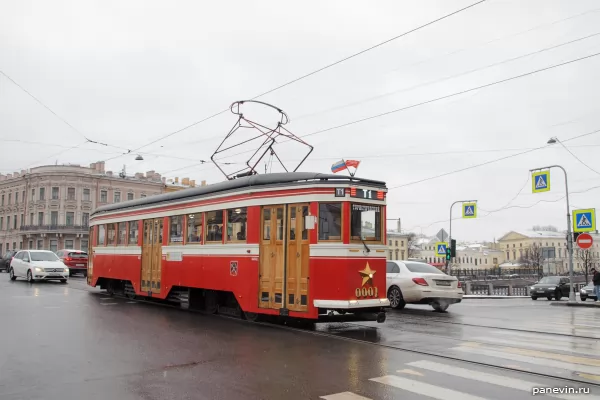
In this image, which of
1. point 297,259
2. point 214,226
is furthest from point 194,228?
point 297,259

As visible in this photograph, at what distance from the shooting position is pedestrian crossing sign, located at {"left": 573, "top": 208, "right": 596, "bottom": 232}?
22.1m

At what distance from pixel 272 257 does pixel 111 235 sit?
9791 millimetres

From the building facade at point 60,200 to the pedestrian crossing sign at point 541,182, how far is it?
2146 inches

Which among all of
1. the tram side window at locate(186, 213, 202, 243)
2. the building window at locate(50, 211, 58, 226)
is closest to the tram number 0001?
the tram side window at locate(186, 213, 202, 243)

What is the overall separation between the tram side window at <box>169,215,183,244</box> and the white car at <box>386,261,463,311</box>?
6.43 meters

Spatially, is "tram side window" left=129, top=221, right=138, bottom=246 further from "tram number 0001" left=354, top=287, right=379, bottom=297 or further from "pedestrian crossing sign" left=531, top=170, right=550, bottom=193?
"pedestrian crossing sign" left=531, top=170, right=550, bottom=193

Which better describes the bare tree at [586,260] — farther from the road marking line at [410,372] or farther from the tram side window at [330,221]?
the road marking line at [410,372]

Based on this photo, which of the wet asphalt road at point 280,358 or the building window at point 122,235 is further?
the building window at point 122,235

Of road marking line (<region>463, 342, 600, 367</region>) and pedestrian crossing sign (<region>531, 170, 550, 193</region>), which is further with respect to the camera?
pedestrian crossing sign (<region>531, 170, 550, 193</region>)

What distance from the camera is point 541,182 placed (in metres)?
23.7

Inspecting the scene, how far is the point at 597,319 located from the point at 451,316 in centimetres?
416

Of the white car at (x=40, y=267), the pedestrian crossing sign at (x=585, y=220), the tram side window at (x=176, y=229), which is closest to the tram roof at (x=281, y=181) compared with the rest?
the tram side window at (x=176, y=229)

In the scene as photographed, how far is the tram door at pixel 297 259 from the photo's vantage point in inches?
409

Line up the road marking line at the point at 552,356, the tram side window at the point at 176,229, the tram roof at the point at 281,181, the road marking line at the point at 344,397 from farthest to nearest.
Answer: the tram side window at the point at 176,229
the tram roof at the point at 281,181
the road marking line at the point at 552,356
the road marking line at the point at 344,397
